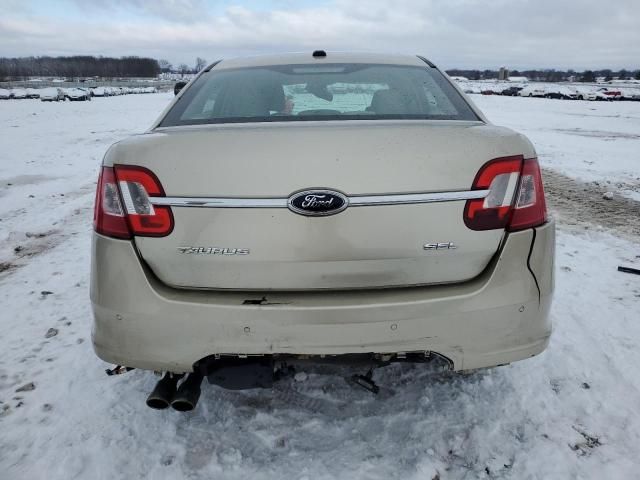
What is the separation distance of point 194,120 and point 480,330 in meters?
1.54

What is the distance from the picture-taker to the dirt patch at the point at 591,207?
541 centimetres

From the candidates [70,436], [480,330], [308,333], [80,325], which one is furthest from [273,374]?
[80,325]

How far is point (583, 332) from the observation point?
3.06 metres

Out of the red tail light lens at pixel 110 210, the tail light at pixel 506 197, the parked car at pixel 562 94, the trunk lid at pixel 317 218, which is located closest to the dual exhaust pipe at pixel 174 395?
the trunk lid at pixel 317 218

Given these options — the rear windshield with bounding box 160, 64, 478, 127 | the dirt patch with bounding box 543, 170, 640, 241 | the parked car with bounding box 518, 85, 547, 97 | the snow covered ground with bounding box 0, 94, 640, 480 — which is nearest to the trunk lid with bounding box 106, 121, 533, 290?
the rear windshield with bounding box 160, 64, 478, 127

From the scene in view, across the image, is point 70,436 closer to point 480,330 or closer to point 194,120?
point 194,120

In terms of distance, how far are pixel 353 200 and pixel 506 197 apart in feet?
1.91

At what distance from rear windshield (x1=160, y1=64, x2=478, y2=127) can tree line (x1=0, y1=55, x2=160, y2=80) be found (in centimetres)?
15533

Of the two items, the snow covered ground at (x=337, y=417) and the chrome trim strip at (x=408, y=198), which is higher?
the chrome trim strip at (x=408, y=198)

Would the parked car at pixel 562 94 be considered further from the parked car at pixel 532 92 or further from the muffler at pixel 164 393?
the muffler at pixel 164 393

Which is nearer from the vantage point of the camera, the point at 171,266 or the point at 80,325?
the point at 171,266

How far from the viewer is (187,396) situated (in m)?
2.04

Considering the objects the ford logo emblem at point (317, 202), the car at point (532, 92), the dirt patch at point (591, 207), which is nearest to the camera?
the ford logo emblem at point (317, 202)

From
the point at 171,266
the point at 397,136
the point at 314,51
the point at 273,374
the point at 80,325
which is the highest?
the point at 314,51
